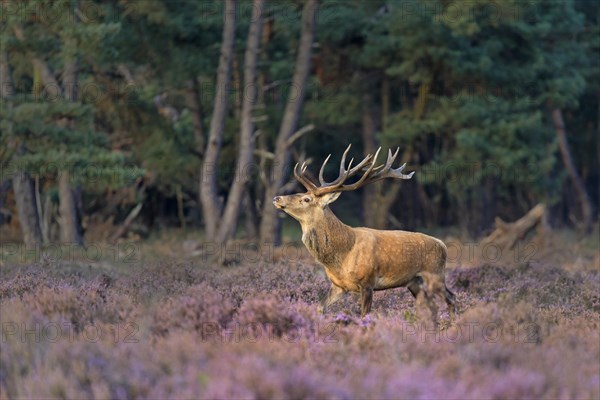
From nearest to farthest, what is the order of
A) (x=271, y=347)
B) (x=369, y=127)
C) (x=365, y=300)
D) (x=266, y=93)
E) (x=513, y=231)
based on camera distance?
(x=271, y=347) → (x=365, y=300) → (x=513, y=231) → (x=266, y=93) → (x=369, y=127)

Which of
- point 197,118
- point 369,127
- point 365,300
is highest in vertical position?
point 197,118

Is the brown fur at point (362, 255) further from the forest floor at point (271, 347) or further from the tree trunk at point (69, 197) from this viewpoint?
the tree trunk at point (69, 197)

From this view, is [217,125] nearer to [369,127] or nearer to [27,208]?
[27,208]

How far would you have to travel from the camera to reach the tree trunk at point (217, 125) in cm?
2164

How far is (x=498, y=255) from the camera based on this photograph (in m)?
20.1

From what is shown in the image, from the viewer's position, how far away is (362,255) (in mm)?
10039

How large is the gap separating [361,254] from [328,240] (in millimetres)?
387

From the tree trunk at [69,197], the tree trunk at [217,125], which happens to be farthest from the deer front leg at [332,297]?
the tree trunk at [217,125]

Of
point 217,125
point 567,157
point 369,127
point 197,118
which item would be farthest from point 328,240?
point 567,157

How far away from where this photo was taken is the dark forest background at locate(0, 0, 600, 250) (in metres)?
19.7

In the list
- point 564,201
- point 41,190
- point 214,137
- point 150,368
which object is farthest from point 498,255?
point 564,201

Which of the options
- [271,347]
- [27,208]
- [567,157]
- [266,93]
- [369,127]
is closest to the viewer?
[271,347]

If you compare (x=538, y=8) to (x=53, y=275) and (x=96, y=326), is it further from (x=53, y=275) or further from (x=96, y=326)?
(x=96, y=326)

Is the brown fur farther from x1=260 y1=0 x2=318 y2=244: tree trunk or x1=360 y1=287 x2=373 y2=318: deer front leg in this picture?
x1=260 y1=0 x2=318 y2=244: tree trunk
